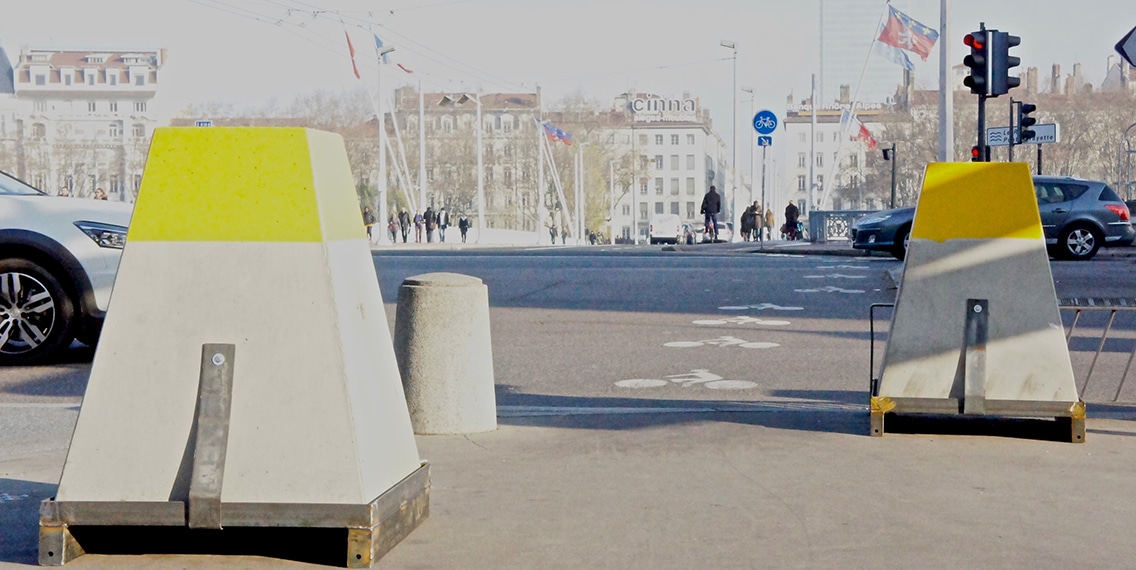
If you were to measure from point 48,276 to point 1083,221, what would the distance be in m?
21.6

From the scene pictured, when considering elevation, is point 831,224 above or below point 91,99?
below

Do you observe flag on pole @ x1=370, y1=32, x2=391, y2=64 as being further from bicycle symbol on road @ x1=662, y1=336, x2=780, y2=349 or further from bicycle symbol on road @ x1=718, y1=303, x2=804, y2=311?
bicycle symbol on road @ x1=662, y1=336, x2=780, y2=349

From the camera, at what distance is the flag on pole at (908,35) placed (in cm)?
4538

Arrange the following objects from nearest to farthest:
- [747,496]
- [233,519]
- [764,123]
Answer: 1. [233,519]
2. [747,496]
3. [764,123]

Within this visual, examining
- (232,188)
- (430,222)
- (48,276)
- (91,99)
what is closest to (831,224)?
(430,222)

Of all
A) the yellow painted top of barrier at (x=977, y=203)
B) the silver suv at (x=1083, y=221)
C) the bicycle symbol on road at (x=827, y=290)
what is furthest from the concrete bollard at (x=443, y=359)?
the silver suv at (x=1083, y=221)

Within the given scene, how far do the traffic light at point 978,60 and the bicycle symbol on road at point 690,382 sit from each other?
39.7ft

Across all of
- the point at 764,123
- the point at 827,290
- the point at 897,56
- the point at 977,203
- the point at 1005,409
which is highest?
the point at 897,56

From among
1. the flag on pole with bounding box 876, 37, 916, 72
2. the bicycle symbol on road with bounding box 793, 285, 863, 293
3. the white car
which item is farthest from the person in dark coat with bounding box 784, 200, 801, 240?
the white car

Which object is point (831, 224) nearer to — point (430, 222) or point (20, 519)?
point (430, 222)

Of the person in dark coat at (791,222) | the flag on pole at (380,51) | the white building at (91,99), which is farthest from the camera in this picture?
the white building at (91,99)

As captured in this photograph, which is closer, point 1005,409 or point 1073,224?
point 1005,409

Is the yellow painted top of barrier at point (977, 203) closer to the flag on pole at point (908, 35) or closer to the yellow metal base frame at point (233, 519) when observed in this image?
the yellow metal base frame at point (233, 519)

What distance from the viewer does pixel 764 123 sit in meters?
37.3
